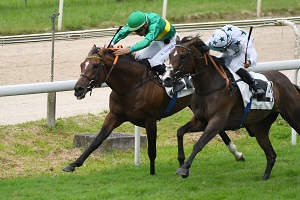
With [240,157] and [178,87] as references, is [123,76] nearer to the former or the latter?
[178,87]

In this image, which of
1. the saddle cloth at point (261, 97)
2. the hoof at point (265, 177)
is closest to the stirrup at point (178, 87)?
the saddle cloth at point (261, 97)

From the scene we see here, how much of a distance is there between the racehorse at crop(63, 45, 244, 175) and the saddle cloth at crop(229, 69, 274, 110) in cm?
99

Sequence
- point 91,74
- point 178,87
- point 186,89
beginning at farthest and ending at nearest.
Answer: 1. point 186,89
2. point 178,87
3. point 91,74

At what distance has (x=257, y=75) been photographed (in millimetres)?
10461

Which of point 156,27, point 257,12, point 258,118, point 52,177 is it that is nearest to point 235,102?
point 258,118

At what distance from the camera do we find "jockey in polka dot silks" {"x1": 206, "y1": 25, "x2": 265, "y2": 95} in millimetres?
10125

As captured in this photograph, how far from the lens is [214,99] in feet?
32.4

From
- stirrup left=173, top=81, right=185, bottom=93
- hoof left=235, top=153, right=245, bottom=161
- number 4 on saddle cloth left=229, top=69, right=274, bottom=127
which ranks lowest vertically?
hoof left=235, top=153, right=245, bottom=161

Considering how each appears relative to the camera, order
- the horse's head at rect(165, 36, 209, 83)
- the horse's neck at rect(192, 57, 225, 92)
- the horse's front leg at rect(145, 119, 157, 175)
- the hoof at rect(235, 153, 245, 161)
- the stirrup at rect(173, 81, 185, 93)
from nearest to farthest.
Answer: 1. the horse's head at rect(165, 36, 209, 83)
2. the horse's neck at rect(192, 57, 225, 92)
3. the horse's front leg at rect(145, 119, 157, 175)
4. the stirrup at rect(173, 81, 185, 93)
5. the hoof at rect(235, 153, 245, 161)

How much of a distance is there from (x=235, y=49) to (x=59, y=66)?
7833 mm

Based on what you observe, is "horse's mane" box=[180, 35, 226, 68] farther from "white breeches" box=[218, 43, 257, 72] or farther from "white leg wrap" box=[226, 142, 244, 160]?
"white leg wrap" box=[226, 142, 244, 160]

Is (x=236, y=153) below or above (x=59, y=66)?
above

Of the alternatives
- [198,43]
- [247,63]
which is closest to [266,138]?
[247,63]

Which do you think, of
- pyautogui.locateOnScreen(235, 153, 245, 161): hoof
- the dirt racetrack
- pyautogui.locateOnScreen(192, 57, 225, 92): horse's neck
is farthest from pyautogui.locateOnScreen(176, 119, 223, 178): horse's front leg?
the dirt racetrack
